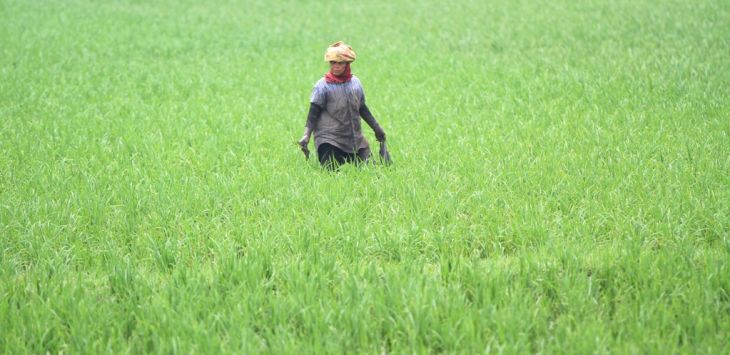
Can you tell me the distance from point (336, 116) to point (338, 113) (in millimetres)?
32

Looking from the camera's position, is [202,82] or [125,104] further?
[202,82]

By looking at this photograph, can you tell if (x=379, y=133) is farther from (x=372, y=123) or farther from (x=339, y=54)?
(x=339, y=54)

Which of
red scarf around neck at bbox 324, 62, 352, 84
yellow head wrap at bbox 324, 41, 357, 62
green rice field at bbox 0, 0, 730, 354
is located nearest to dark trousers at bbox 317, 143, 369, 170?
green rice field at bbox 0, 0, 730, 354

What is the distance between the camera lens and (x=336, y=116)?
568 cm

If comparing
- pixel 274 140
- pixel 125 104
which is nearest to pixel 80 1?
pixel 125 104

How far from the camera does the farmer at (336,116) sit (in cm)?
564

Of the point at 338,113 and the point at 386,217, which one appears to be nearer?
the point at 386,217

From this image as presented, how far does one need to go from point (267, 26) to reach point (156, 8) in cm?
592

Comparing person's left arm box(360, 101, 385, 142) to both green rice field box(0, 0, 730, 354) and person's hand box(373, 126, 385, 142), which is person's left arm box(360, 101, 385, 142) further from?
green rice field box(0, 0, 730, 354)

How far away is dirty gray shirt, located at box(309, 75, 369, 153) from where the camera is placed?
18.6 ft

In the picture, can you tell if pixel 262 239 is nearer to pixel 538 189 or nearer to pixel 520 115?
pixel 538 189

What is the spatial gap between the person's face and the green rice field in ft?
2.68

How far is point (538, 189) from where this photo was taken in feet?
16.3

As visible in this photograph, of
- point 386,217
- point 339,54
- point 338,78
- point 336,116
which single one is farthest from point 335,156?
point 386,217
